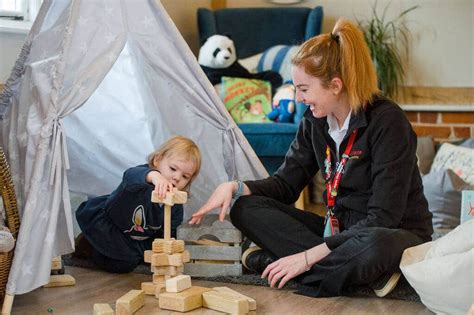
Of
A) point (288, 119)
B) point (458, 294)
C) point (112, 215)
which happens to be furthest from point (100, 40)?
point (288, 119)

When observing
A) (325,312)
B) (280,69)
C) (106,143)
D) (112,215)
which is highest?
(280,69)

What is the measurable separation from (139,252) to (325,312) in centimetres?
75

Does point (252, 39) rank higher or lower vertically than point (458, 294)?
higher

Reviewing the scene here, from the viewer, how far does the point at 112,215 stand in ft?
8.31

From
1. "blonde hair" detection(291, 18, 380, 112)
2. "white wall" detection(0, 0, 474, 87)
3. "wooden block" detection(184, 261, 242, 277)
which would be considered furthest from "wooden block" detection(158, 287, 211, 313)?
"white wall" detection(0, 0, 474, 87)

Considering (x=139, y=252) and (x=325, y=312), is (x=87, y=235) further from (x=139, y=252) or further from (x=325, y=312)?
(x=325, y=312)

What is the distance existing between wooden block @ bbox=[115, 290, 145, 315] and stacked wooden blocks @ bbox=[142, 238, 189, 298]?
0.12 metres

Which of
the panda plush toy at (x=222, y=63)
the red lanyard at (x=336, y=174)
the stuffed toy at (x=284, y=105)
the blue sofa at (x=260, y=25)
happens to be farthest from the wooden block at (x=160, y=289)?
the blue sofa at (x=260, y=25)

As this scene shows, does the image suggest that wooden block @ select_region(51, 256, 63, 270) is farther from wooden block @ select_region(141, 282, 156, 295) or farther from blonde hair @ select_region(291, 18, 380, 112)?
blonde hair @ select_region(291, 18, 380, 112)

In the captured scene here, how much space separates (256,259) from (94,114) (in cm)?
90

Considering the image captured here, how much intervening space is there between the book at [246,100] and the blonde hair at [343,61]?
1.82m

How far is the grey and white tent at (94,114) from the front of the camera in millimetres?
2137

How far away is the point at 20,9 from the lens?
10.5 ft

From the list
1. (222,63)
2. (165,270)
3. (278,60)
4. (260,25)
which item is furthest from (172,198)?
(260,25)
